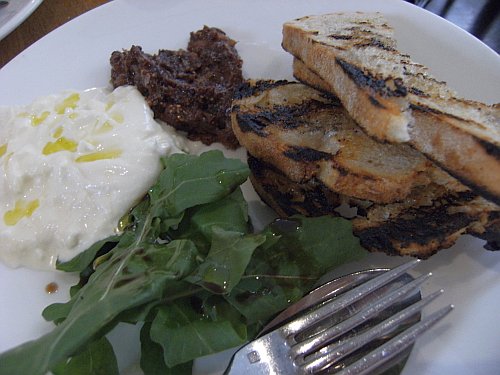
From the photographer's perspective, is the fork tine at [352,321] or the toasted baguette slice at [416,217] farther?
the toasted baguette slice at [416,217]

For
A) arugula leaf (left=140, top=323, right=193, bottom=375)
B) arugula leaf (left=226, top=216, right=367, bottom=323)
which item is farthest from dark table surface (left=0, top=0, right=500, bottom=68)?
arugula leaf (left=140, top=323, right=193, bottom=375)

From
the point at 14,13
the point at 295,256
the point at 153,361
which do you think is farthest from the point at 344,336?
the point at 14,13

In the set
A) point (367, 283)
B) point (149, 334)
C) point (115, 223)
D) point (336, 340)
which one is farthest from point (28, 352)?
point (367, 283)

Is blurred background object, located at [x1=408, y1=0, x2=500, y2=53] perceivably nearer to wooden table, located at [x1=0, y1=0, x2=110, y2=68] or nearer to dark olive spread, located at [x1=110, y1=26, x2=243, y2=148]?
dark olive spread, located at [x1=110, y1=26, x2=243, y2=148]

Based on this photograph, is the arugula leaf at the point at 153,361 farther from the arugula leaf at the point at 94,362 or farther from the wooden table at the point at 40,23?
the wooden table at the point at 40,23

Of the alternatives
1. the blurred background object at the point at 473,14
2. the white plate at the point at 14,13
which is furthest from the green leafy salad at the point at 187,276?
the blurred background object at the point at 473,14

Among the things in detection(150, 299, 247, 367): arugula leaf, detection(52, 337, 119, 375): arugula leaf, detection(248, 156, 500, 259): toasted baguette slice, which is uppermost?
detection(248, 156, 500, 259): toasted baguette slice
